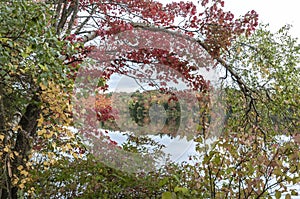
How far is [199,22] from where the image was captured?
2.70 meters

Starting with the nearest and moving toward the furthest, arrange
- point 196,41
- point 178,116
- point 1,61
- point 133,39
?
point 1,61, point 178,116, point 133,39, point 196,41

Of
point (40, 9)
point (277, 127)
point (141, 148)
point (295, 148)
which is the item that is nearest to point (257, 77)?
point (277, 127)

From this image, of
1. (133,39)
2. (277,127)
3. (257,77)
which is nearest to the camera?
(133,39)

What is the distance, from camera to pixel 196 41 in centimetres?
278

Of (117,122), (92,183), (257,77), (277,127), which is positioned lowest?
(92,183)

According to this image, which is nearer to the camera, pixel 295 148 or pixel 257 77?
pixel 295 148

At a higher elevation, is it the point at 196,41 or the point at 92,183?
the point at 196,41

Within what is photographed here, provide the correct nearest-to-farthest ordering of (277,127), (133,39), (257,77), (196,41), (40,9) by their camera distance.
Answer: (40,9), (133,39), (196,41), (277,127), (257,77)

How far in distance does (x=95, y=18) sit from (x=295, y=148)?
1969mm

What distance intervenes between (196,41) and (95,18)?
86 cm

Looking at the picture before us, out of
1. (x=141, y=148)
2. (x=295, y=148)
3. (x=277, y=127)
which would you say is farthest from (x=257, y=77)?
(x=295, y=148)

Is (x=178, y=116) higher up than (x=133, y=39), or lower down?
lower down

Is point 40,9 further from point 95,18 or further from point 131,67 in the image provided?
point 95,18

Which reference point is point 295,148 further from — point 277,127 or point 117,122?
point 277,127
